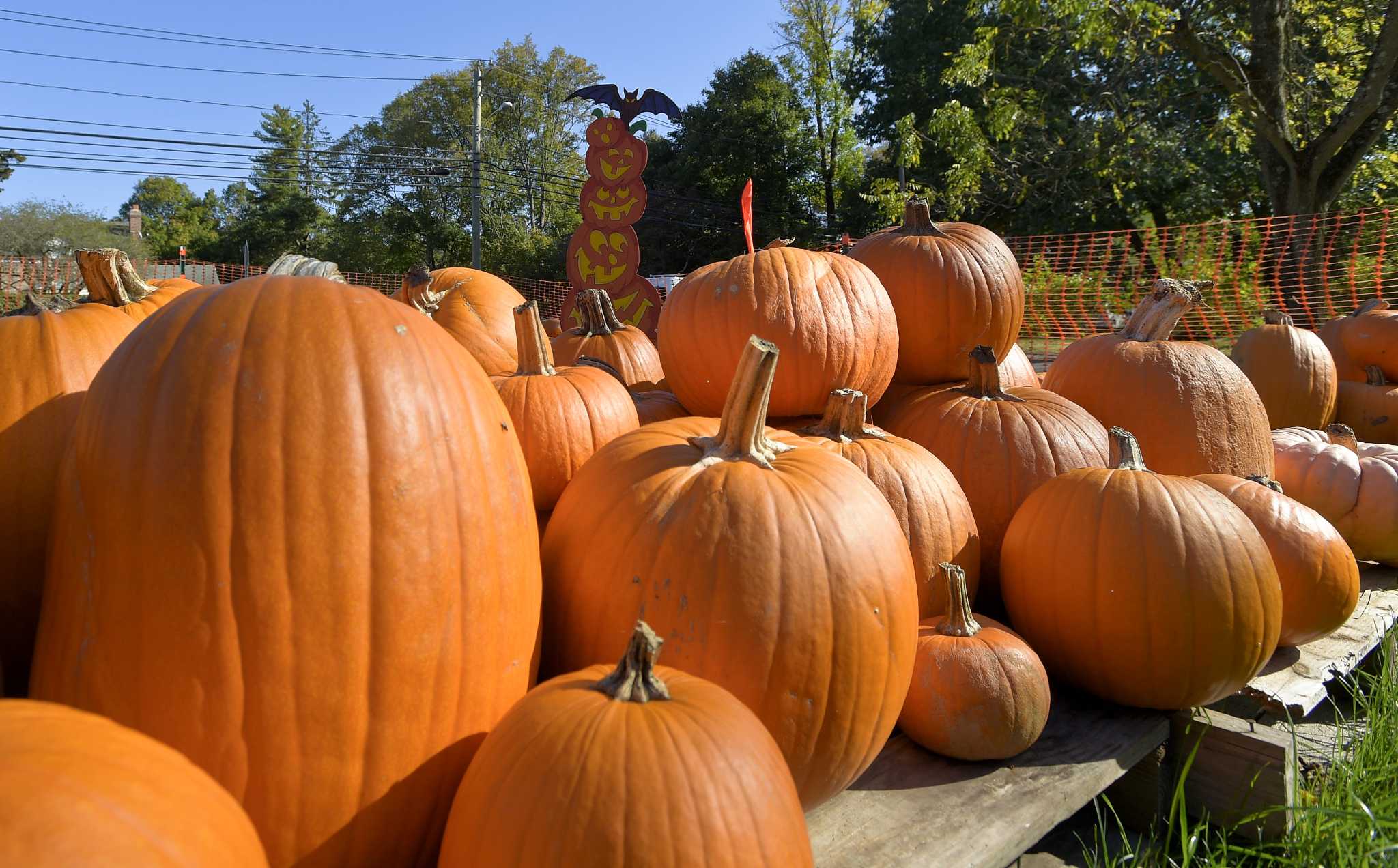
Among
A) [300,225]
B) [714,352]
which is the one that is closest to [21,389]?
[714,352]

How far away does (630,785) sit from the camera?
3.06ft

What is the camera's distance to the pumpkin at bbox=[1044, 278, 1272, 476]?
2.73 meters

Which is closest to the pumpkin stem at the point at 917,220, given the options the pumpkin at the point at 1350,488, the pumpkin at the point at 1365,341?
the pumpkin at the point at 1350,488

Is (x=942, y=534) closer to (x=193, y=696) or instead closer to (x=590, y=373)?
(x=590, y=373)

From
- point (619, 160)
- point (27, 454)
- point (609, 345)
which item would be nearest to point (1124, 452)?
point (609, 345)

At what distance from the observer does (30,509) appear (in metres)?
1.22

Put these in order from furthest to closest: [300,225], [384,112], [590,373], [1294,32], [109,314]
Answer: [300,225] < [384,112] < [1294,32] < [590,373] < [109,314]

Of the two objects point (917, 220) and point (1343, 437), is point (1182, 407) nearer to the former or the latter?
point (917, 220)

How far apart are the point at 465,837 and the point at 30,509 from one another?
84 cm

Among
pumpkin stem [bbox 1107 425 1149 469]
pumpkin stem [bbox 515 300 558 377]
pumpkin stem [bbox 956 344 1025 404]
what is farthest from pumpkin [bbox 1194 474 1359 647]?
pumpkin stem [bbox 515 300 558 377]

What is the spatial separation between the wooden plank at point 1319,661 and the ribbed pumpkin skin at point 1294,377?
155 cm

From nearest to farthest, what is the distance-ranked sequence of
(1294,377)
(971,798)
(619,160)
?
(971,798), (1294,377), (619,160)

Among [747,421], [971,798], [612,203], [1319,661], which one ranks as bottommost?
[1319,661]

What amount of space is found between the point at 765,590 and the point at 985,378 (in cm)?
156
